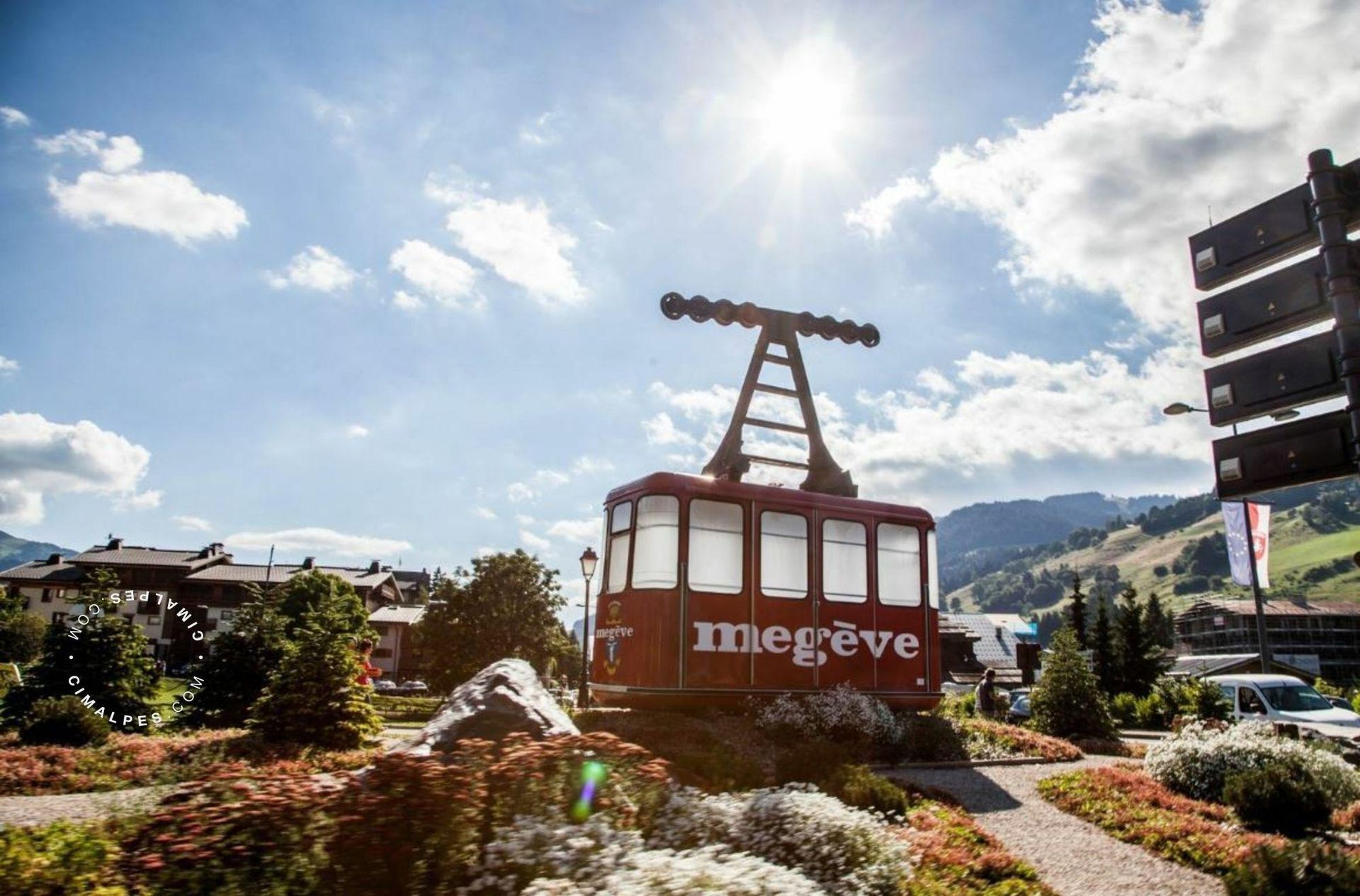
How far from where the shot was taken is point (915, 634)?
15.8m

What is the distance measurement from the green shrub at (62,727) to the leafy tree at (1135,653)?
124 ft

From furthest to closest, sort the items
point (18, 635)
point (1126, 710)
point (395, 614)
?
1. point (395, 614)
2. point (18, 635)
3. point (1126, 710)

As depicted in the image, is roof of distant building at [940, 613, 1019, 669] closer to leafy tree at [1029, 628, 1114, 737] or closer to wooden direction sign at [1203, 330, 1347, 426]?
leafy tree at [1029, 628, 1114, 737]

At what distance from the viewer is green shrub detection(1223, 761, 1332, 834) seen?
9.73 meters

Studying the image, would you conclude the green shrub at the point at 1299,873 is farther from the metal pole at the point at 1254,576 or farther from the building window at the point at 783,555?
the metal pole at the point at 1254,576

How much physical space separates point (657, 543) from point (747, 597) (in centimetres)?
175

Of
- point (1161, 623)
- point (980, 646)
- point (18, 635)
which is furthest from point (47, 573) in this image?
point (1161, 623)

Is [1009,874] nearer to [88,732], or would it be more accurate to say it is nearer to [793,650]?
[793,650]

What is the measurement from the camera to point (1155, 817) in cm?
964

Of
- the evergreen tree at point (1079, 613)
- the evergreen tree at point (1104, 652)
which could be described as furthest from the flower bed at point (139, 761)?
the evergreen tree at point (1079, 613)

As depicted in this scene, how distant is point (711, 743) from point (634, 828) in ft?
17.8

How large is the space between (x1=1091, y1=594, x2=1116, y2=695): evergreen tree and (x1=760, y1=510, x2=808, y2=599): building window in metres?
26.8

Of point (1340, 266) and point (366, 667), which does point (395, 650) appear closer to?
point (366, 667)

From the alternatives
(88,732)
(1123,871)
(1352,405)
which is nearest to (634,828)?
(1123,871)
